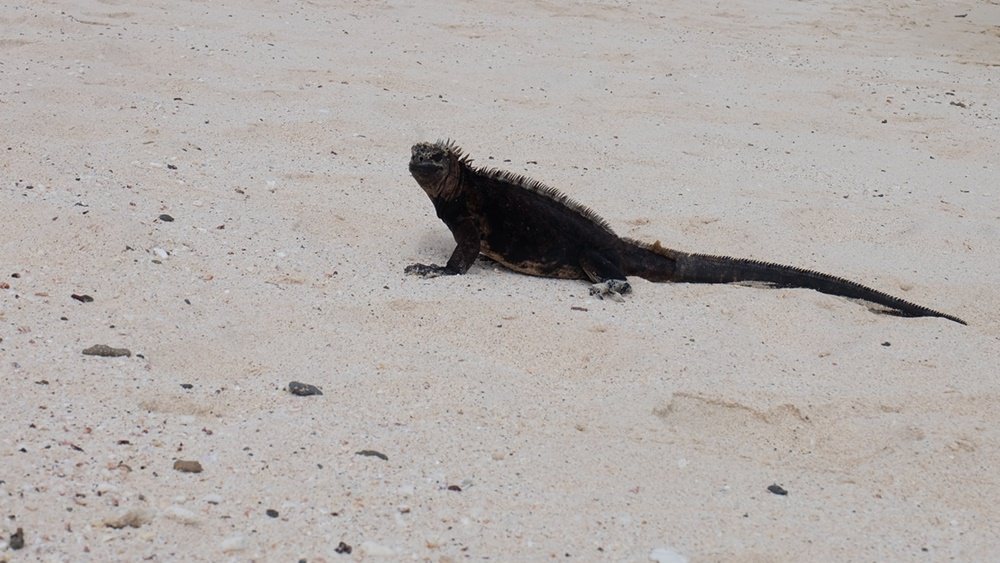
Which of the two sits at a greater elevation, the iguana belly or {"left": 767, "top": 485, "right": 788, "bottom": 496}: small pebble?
{"left": 767, "top": 485, "right": 788, "bottom": 496}: small pebble

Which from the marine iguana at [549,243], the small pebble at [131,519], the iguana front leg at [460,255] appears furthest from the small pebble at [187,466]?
the marine iguana at [549,243]

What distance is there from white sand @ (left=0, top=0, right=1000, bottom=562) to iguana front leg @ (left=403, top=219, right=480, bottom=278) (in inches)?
3.6

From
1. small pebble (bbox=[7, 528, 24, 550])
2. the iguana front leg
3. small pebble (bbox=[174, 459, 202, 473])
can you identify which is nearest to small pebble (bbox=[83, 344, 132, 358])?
small pebble (bbox=[174, 459, 202, 473])

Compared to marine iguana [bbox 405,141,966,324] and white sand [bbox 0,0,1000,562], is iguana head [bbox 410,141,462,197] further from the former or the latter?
white sand [bbox 0,0,1000,562]

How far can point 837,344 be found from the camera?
4402mm

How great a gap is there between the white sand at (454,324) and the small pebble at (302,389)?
0.11 ft

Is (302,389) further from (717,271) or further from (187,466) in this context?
(717,271)

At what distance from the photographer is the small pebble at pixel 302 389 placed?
346cm

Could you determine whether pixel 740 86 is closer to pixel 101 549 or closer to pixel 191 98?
pixel 191 98

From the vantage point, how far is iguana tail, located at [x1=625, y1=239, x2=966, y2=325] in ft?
16.4

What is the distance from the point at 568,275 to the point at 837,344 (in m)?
1.30

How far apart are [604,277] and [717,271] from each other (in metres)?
0.55

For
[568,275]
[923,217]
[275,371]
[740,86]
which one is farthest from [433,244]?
[740,86]

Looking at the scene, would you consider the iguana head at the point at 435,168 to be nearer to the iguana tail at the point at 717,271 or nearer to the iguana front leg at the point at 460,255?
the iguana front leg at the point at 460,255
